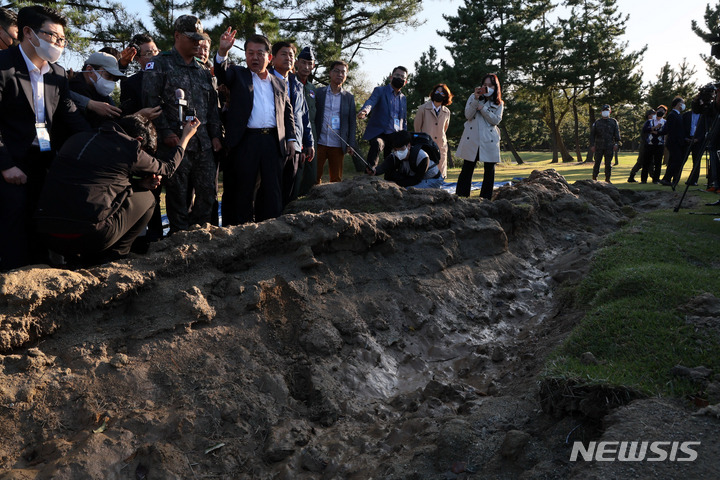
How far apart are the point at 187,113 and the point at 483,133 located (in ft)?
14.8

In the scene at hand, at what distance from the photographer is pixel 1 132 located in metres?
3.51

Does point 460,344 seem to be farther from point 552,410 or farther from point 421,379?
point 552,410

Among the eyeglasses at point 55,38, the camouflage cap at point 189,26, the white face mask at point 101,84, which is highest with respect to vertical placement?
the camouflage cap at point 189,26

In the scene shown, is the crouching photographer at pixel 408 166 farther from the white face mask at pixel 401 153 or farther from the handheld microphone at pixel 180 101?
the handheld microphone at pixel 180 101

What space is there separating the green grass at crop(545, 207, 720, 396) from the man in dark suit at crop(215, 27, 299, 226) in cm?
294

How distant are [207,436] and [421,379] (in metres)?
1.68

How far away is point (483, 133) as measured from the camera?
292 inches

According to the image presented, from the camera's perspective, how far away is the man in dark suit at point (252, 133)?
4.69 m

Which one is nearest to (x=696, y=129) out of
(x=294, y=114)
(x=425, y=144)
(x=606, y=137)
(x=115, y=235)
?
(x=606, y=137)

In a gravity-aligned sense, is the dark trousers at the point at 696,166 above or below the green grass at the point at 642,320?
above

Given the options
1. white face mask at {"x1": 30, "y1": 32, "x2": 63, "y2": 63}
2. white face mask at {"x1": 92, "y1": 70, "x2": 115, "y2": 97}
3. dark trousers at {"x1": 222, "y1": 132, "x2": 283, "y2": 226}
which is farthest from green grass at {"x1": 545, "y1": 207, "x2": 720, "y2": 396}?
white face mask at {"x1": 92, "y1": 70, "x2": 115, "y2": 97}

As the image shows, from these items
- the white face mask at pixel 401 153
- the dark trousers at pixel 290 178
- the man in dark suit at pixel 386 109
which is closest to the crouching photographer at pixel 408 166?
the white face mask at pixel 401 153

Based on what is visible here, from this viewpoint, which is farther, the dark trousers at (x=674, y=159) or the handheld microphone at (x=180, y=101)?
the dark trousers at (x=674, y=159)

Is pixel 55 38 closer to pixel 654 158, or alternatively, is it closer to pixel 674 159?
pixel 674 159
